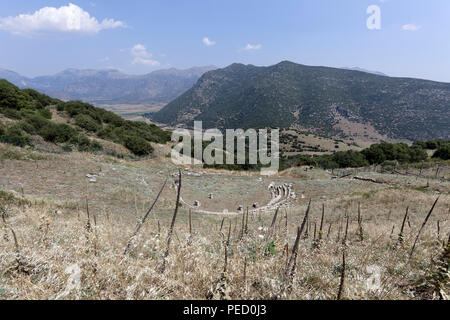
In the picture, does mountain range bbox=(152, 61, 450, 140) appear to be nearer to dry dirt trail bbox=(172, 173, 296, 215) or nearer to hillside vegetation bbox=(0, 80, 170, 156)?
hillside vegetation bbox=(0, 80, 170, 156)

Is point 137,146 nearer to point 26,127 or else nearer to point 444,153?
point 26,127

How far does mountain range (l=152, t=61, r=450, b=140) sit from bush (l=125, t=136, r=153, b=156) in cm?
8786

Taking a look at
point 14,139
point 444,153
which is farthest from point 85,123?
point 444,153

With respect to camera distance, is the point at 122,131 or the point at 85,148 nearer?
the point at 85,148

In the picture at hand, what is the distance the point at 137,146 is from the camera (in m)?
27.1

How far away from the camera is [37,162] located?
12602mm

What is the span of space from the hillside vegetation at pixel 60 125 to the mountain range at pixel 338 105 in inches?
3390

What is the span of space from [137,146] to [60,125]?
7.80 meters

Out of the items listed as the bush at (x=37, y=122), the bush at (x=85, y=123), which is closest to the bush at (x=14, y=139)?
the bush at (x=37, y=122)

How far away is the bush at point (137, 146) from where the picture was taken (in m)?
27.0

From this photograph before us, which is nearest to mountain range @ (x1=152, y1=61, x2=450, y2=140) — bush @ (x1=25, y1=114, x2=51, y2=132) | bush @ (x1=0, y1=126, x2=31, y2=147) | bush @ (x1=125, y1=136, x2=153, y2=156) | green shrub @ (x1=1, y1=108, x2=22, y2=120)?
bush @ (x1=125, y1=136, x2=153, y2=156)
